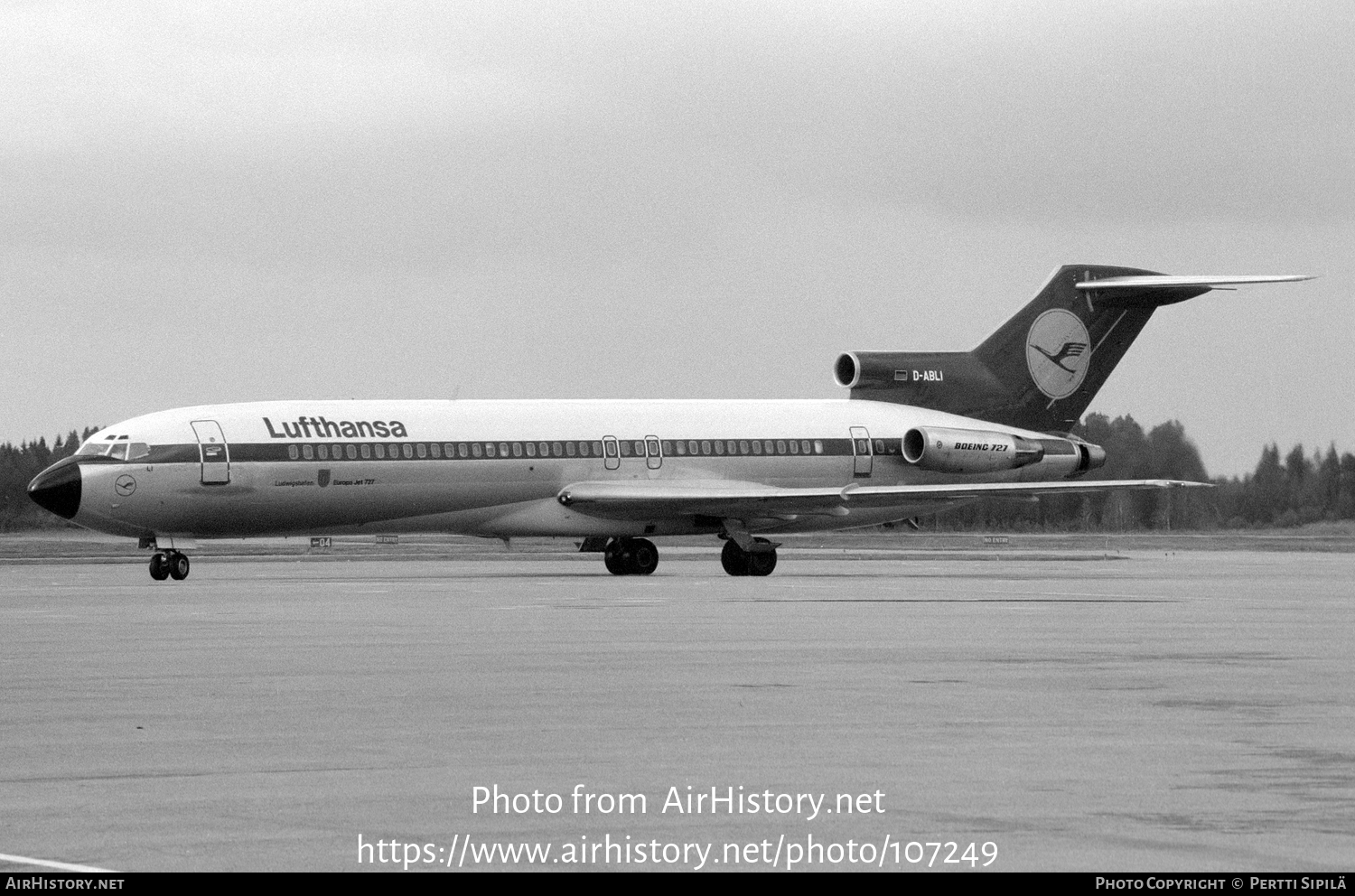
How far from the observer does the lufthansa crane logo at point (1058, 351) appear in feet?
165

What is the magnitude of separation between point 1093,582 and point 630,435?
1140 cm

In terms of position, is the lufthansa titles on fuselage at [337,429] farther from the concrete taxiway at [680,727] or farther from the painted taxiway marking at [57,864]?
the painted taxiway marking at [57,864]

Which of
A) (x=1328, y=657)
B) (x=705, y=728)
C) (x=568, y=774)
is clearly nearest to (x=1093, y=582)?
(x=1328, y=657)

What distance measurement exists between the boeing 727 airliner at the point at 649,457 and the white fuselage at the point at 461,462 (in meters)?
0.04

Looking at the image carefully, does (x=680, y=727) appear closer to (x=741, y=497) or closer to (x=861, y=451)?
(x=741, y=497)

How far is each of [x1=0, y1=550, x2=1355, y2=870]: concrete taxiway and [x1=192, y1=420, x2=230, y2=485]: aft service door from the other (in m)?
10.4

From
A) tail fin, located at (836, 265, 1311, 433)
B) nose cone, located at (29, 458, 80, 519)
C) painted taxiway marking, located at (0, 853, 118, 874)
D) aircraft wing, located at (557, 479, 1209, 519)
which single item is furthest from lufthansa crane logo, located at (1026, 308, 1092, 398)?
painted taxiway marking, located at (0, 853, 118, 874)

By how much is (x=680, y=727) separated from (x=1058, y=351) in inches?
1490

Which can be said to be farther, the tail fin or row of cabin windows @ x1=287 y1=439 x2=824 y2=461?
the tail fin

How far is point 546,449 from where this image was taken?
42875 mm

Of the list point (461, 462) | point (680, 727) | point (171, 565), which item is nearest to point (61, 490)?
point (171, 565)

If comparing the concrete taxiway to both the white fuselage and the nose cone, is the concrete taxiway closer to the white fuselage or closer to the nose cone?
the nose cone

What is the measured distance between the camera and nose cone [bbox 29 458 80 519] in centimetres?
3866
